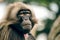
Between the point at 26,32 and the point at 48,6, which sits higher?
the point at 48,6

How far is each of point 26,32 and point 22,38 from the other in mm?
48

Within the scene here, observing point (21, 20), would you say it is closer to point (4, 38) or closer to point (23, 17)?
point (23, 17)

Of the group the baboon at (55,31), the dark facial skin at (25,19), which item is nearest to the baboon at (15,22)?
the dark facial skin at (25,19)

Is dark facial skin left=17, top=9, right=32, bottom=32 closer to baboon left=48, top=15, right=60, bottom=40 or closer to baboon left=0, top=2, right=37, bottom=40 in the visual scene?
baboon left=0, top=2, right=37, bottom=40

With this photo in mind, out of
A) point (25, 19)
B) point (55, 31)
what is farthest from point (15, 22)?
point (55, 31)

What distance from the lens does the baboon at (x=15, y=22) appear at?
74.5 inches

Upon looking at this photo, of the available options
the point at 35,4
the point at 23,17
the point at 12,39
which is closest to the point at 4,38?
the point at 12,39

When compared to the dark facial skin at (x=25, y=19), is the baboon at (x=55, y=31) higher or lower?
lower

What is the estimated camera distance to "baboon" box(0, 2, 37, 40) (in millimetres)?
1894

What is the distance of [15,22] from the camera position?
1900mm

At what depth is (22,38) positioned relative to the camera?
6.34 feet

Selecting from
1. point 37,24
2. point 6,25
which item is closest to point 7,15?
point 6,25

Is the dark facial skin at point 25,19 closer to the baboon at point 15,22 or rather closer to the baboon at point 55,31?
the baboon at point 15,22

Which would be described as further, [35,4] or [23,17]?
[35,4]
